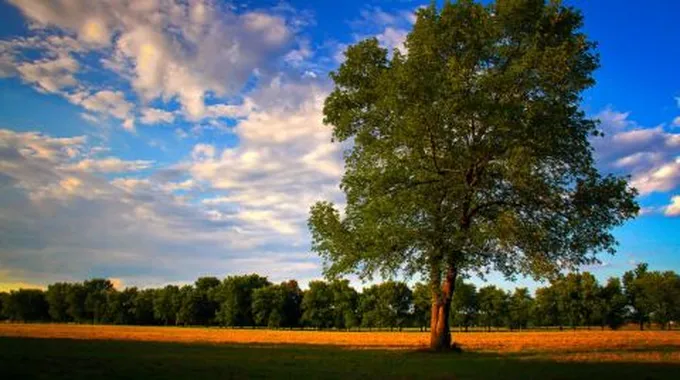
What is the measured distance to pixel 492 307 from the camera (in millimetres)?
166375

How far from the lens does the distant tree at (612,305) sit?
144750mm

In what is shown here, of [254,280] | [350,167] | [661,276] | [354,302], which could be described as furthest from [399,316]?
[350,167]

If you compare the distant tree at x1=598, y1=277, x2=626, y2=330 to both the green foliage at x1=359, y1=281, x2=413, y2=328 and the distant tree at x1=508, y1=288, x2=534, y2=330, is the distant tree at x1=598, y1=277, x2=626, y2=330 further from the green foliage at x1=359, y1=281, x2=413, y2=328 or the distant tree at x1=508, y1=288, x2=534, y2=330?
the green foliage at x1=359, y1=281, x2=413, y2=328

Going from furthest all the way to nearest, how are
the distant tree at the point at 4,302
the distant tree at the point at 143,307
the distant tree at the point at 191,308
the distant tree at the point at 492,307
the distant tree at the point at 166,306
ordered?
the distant tree at the point at 4,302
the distant tree at the point at 143,307
the distant tree at the point at 166,306
the distant tree at the point at 191,308
the distant tree at the point at 492,307

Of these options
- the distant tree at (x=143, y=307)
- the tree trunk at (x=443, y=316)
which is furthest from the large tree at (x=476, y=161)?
the distant tree at (x=143, y=307)

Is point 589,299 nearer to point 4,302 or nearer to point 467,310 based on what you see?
point 467,310

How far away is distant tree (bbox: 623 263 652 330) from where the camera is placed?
145300 mm

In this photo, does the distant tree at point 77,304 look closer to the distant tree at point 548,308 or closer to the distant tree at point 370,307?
the distant tree at point 370,307

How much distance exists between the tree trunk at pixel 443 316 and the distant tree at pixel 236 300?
5284 inches

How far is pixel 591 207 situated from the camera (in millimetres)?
35906

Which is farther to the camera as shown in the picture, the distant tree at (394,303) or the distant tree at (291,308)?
the distant tree at (291,308)

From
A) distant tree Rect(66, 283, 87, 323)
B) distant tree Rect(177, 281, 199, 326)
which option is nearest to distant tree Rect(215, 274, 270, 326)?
distant tree Rect(177, 281, 199, 326)

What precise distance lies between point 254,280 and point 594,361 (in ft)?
510

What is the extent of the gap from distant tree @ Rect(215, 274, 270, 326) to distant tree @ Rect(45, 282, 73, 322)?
57.9 m
